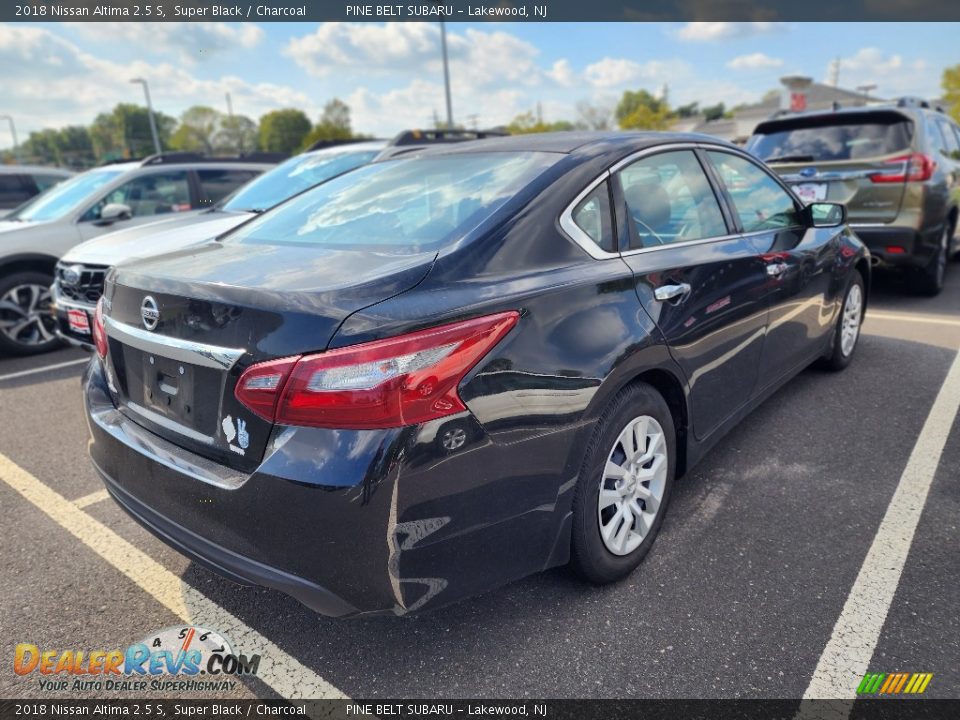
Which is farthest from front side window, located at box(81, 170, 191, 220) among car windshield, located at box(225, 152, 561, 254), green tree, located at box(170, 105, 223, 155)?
green tree, located at box(170, 105, 223, 155)

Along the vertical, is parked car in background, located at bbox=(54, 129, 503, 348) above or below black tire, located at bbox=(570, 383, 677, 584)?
above

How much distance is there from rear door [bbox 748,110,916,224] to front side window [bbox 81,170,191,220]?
6.04 m

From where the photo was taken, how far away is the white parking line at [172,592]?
2.01 metres

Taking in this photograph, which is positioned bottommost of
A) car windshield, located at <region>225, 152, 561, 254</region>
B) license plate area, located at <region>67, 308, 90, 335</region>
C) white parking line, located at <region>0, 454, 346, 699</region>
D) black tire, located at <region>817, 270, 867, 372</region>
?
white parking line, located at <region>0, 454, 346, 699</region>

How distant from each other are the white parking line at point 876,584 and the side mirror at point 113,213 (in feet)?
21.0

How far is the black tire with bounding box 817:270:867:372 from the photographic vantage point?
4230 millimetres

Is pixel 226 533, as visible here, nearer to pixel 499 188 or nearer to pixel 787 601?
pixel 499 188

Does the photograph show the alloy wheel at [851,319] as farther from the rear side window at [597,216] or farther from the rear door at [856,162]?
the rear side window at [597,216]

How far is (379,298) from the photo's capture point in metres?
1.74

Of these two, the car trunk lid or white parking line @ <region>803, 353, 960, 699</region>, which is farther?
white parking line @ <region>803, 353, 960, 699</region>

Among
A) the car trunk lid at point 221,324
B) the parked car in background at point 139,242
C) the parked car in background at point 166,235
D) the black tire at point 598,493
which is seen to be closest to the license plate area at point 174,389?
the car trunk lid at point 221,324

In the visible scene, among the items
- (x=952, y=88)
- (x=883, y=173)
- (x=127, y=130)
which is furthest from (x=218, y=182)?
(x=127, y=130)

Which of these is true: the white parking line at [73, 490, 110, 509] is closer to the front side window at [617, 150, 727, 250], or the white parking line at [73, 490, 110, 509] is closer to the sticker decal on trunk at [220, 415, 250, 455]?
the sticker decal on trunk at [220, 415, 250, 455]

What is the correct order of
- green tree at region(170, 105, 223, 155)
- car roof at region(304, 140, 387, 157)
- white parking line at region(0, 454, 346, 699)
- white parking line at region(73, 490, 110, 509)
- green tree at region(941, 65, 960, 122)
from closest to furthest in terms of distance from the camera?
white parking line at region(0, 454, 346, 699)
white parking line at region(73, 490, 110, 509)
car roof at region(304, 140, 387, 157)
green tree at region(941, 65, 960, 122)
green tree at region(170, 105, 223, 155)
